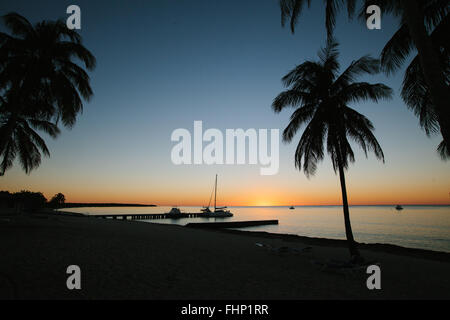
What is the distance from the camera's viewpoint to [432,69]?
453 centimetres

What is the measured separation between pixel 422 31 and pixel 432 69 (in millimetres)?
967

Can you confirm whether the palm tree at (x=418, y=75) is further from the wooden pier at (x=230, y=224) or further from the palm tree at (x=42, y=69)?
the wooden pier at (x=230, y=224)

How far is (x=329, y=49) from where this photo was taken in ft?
36.8

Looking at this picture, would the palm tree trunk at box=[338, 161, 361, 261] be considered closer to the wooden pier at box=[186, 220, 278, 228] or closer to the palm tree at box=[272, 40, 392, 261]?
the palm tree at box=[272, 40, 392, 261]

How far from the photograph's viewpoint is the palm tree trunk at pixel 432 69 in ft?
14.1

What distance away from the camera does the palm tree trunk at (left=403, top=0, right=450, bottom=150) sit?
429cm

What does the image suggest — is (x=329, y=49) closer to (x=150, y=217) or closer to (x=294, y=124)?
(x=294, y=124)

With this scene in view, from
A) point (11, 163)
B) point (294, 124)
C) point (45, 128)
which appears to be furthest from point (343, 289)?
point (11, 163)

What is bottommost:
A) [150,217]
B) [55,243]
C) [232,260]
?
[150,217]

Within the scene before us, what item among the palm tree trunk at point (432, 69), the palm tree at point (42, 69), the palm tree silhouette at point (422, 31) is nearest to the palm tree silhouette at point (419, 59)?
the palm tree silhouette at point (422, 31)

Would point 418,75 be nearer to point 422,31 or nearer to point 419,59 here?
point 419,59

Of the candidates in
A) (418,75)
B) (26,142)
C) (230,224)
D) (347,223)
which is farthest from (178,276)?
(230,224)
